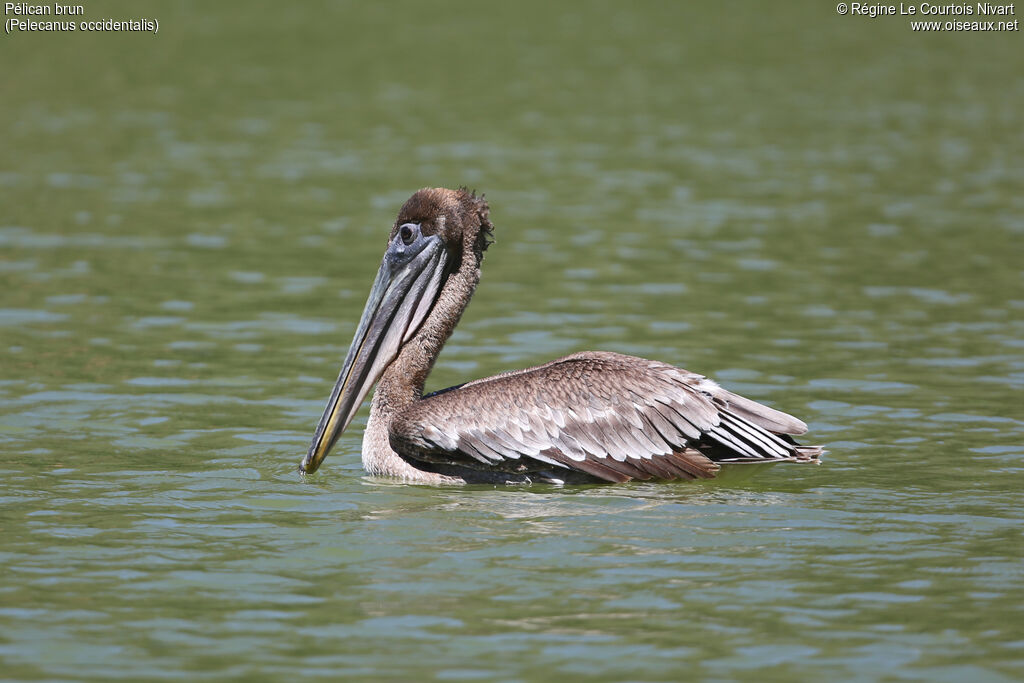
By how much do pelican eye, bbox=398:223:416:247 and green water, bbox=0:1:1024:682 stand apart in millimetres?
1299

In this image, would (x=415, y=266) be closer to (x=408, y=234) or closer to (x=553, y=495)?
(x=408, y=234)

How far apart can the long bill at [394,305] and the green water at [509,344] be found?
1.88ft

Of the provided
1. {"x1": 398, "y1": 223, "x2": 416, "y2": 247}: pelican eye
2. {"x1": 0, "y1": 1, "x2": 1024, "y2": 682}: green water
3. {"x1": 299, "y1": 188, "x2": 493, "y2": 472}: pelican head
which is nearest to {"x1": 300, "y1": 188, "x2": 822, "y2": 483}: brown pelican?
{"x1": 0, "y1": 1, "x2": 1024, "y2": 682}: green water

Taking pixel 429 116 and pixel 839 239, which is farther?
pixel 429 116

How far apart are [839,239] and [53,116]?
37.5 feet

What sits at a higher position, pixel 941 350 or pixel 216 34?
pixel 216 34

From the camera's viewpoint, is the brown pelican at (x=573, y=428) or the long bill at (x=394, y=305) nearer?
the brown pelican at (x=573, y=428)

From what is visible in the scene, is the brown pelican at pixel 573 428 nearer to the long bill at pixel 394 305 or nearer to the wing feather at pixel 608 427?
the wing feather at pixel 608 427

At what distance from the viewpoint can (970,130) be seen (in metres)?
21.5

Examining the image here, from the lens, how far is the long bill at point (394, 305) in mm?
8812

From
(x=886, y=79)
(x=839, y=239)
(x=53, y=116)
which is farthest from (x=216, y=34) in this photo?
(x=839, y=239)

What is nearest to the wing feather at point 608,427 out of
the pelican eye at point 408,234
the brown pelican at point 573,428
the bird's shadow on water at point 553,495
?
the brown pelican at point 573,428

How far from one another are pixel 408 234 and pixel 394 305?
1.37 feet

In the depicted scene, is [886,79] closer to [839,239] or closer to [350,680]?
[839,239]
